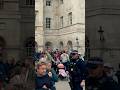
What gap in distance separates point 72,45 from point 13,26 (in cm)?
2799

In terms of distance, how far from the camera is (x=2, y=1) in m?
21.1

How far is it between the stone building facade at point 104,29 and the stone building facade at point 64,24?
2520 centimetres

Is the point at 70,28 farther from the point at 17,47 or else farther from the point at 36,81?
the point at 36,81

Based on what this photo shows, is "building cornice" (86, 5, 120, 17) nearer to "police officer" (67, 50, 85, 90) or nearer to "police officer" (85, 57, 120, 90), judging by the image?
"police officer" (67, 50, 85, 90)

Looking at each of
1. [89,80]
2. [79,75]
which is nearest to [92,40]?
[79,75]

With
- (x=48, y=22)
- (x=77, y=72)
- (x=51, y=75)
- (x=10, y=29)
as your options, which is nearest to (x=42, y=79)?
(x=51, y=75)

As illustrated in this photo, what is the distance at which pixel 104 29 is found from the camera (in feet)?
68.1

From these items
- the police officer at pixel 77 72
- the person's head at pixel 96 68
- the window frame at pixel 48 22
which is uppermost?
the window frame at pixel 48 22

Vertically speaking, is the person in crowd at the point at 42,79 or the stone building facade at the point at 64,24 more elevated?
the stone building facade at the point at 64,24

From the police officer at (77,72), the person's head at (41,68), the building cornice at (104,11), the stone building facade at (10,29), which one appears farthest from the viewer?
the stone building facade at (10,29)

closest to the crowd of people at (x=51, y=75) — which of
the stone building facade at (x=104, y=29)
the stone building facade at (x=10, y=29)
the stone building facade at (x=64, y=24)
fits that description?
the stone building facade at (x=104, y=29)

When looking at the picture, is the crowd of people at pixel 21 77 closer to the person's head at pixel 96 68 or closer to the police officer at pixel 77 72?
the person's head at pixel 96 68

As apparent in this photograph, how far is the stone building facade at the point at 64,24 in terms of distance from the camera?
158ft

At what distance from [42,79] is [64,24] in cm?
4642
